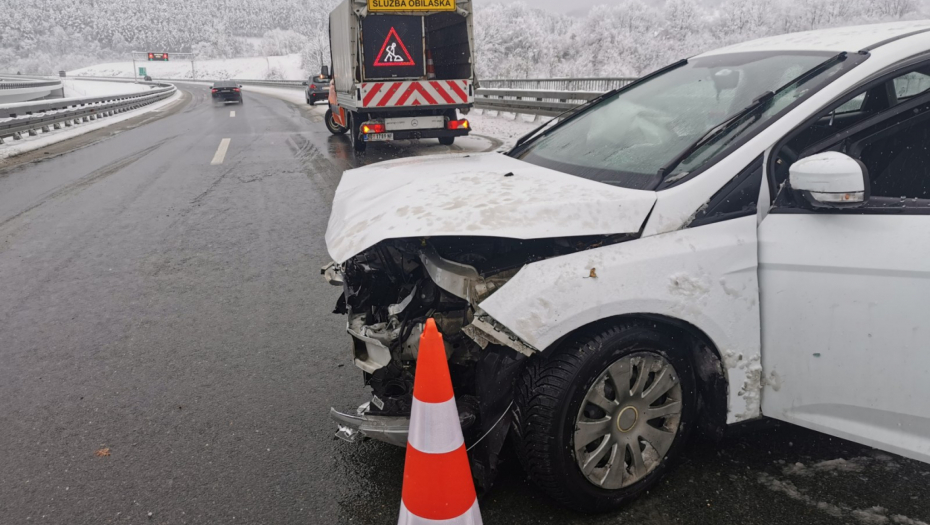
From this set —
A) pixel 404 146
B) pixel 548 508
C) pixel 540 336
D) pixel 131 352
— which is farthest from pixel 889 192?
pixel 404 146

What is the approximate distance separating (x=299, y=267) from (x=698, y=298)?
150 inches

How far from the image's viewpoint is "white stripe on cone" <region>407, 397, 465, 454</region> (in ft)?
5.99

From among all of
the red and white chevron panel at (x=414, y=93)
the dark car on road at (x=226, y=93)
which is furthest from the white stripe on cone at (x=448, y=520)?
the dark car on road at (x=226, y=93)

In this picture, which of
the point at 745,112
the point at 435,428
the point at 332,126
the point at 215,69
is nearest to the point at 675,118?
the point at 745,112

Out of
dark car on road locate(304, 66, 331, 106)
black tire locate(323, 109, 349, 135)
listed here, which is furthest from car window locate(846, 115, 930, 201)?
dark car on road locate(304, 66, 331, 106)

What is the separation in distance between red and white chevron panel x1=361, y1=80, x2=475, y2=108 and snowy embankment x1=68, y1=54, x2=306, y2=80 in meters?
114

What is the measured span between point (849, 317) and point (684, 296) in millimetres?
585

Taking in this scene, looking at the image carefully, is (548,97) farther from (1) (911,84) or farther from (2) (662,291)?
(2) (662,291)

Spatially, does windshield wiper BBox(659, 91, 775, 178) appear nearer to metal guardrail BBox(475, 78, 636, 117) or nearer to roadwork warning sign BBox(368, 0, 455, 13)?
roadwork warning sign BBox(368, 0, 455, 13)

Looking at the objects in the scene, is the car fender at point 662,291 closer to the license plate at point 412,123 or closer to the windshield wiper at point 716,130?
the windshield wiper at point 716,130

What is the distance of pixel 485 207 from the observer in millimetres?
2314

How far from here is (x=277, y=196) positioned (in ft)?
26.6

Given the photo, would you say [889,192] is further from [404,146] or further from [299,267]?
[404,146]

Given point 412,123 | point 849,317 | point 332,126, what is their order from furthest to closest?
point 332,126, point 412,123, point 849,317
